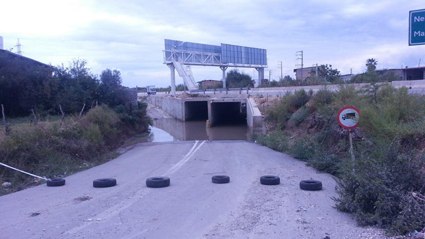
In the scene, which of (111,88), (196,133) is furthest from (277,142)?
(196,133)

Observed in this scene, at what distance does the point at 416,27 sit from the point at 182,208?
7.25 metres

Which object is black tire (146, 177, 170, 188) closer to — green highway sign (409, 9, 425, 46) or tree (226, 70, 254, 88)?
green highway sign (409, 9, 425, 46)

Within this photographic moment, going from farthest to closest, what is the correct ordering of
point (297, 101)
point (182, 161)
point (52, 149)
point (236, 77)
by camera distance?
point (236, 77)
point (297, 101)
point (182, 161)
point (52, 149)

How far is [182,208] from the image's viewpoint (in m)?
8.23

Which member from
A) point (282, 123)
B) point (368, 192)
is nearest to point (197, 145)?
point (282, 123)

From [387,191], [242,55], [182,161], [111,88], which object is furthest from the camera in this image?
[242,55]

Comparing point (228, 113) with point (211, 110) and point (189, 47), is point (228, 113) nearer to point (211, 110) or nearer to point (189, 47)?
point (211, 110)

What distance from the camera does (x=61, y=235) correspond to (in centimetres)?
653

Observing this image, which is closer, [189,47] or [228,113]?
[228,113]

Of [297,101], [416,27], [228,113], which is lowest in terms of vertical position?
[228,113]

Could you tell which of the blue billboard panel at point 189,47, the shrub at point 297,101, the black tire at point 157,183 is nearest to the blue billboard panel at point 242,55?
the blue billboard panel at point 189,47

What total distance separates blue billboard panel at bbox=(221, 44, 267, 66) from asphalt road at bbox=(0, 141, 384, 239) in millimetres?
56597

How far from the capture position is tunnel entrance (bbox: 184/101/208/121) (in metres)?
52.4

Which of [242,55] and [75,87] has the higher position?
[242,55]
